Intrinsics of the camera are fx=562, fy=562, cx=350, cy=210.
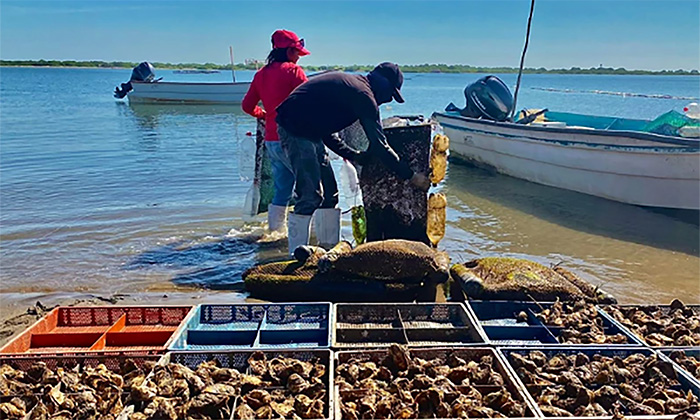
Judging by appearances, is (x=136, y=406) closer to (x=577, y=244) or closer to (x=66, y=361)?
(x=66, y=361)

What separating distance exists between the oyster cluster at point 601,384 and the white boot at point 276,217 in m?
3.93

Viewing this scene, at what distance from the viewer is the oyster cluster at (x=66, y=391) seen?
8.25ft

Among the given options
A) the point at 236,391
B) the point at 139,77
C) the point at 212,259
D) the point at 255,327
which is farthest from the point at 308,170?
the point at 139,77

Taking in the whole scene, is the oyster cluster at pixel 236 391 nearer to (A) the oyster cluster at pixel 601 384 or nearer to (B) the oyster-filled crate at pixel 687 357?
(A) the oyster cluster at pixel 601 384

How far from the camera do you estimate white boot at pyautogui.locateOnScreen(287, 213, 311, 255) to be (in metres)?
5.39

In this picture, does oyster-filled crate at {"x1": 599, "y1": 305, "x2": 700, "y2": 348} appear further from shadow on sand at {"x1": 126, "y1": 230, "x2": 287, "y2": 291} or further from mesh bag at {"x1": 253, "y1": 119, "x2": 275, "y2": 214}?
mesh bag at {"x1": 253, "y1": 119, "x2": 275, "y2": 214}

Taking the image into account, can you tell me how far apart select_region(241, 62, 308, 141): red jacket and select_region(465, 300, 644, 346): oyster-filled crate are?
9.93 feet

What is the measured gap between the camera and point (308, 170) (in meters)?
5.19

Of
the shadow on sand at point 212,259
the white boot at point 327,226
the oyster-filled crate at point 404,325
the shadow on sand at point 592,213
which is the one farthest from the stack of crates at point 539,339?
the shadow on sand at point 592,213

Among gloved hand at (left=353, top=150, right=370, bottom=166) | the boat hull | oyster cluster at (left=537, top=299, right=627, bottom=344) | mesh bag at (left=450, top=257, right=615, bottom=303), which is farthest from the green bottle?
the boat hull

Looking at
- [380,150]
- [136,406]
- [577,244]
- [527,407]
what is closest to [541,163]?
[577,244]

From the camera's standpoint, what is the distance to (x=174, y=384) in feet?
8.53

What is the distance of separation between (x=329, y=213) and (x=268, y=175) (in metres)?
1.80

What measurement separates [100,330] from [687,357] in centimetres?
352
